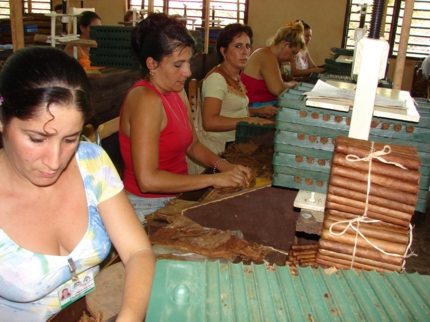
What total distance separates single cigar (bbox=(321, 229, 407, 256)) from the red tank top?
1.28 m

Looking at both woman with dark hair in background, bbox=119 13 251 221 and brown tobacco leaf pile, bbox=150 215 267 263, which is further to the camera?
woman with dark hair in background, bbox=119 13 251 221

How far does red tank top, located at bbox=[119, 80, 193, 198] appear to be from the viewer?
6.97 feet

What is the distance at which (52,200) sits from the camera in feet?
4.39

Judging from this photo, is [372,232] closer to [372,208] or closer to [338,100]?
[372,208]

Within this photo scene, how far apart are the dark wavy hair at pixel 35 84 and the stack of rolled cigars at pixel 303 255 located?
830mm

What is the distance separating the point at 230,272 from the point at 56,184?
30.9 inches

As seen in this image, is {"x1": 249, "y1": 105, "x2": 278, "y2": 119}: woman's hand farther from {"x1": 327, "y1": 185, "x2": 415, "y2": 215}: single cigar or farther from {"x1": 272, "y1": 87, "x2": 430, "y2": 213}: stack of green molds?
{"x1": 327, "y1": 185, "x2": 415, "y2": 215}: single cigar

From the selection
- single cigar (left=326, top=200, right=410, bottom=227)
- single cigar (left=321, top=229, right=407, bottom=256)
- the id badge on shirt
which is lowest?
the id badge on shirt

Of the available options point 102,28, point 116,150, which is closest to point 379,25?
point 116,150

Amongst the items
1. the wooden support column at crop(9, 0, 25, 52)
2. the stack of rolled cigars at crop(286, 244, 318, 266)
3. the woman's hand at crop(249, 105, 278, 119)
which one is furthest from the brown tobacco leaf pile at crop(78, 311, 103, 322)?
the woman's hand at crop(249, 105, 278, 119)

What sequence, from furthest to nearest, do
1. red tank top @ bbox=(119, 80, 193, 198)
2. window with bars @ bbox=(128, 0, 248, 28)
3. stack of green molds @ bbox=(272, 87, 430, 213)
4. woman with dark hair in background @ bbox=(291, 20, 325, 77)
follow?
window with bars @ bbox=(128, 0, 248, 28) < woman with dark hair in background @ bbox=(291, 20, 325, 77) < red tank top @ bbox=(119, 80, 193, 198) < stack of green molds @ bbox=(272, 87, 430, 213)

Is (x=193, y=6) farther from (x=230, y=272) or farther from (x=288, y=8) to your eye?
(x=230, y=272)

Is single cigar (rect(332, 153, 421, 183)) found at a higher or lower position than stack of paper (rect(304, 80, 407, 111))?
lower

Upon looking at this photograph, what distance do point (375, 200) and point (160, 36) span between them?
1.45 meters
